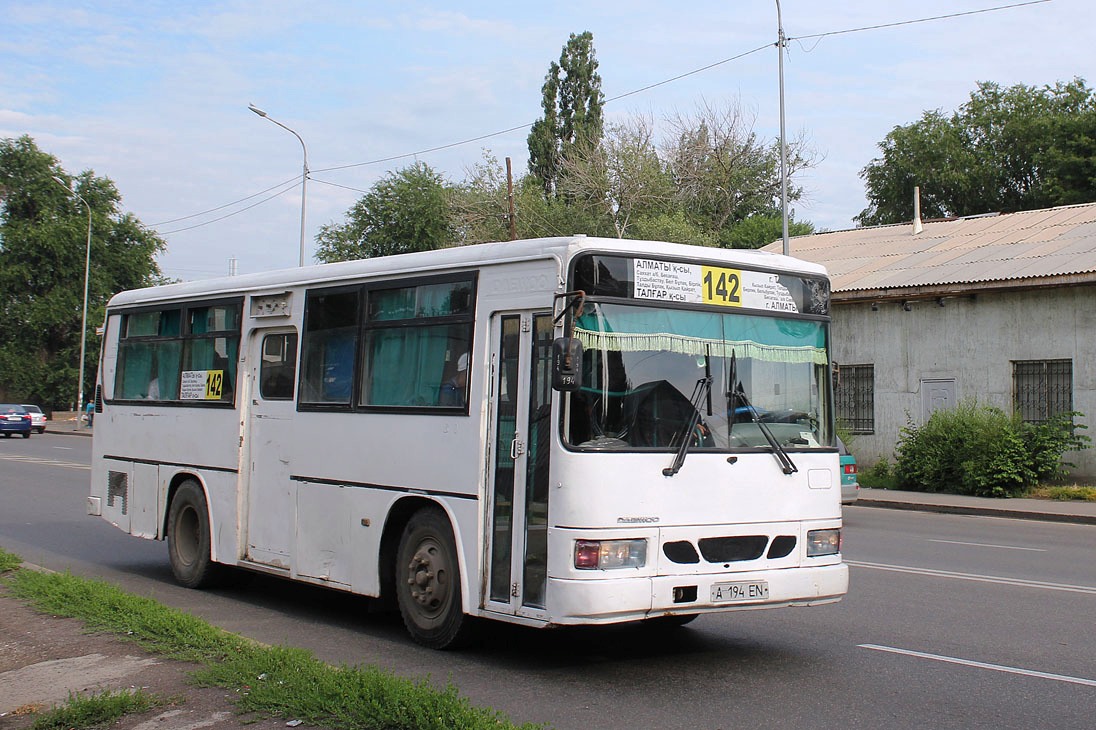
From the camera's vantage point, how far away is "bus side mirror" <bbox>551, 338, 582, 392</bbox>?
21.9 feet

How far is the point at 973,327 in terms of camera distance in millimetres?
24109

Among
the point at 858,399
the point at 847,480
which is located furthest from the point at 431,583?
the point at 858,399

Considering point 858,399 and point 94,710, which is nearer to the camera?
point 94,710

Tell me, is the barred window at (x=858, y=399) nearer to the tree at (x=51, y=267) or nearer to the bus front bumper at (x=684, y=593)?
the bus front bumper at (x=684, y=593)

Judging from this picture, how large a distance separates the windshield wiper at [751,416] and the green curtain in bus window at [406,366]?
2018mm

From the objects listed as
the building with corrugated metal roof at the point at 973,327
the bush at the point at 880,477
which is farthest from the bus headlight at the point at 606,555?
the bush at the point at 880,477

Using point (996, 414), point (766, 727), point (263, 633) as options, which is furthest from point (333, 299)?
point (996, 414)

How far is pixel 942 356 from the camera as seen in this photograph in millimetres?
24766

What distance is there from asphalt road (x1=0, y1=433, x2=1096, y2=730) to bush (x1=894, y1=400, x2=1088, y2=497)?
361 inches

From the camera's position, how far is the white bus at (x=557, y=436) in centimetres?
699

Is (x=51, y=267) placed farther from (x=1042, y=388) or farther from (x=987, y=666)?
(x=987, y=666)

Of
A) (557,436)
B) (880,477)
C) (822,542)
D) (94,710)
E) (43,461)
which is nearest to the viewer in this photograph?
(94,710)

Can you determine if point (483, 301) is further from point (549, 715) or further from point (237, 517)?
point (237, 517)

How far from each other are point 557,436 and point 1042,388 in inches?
745
